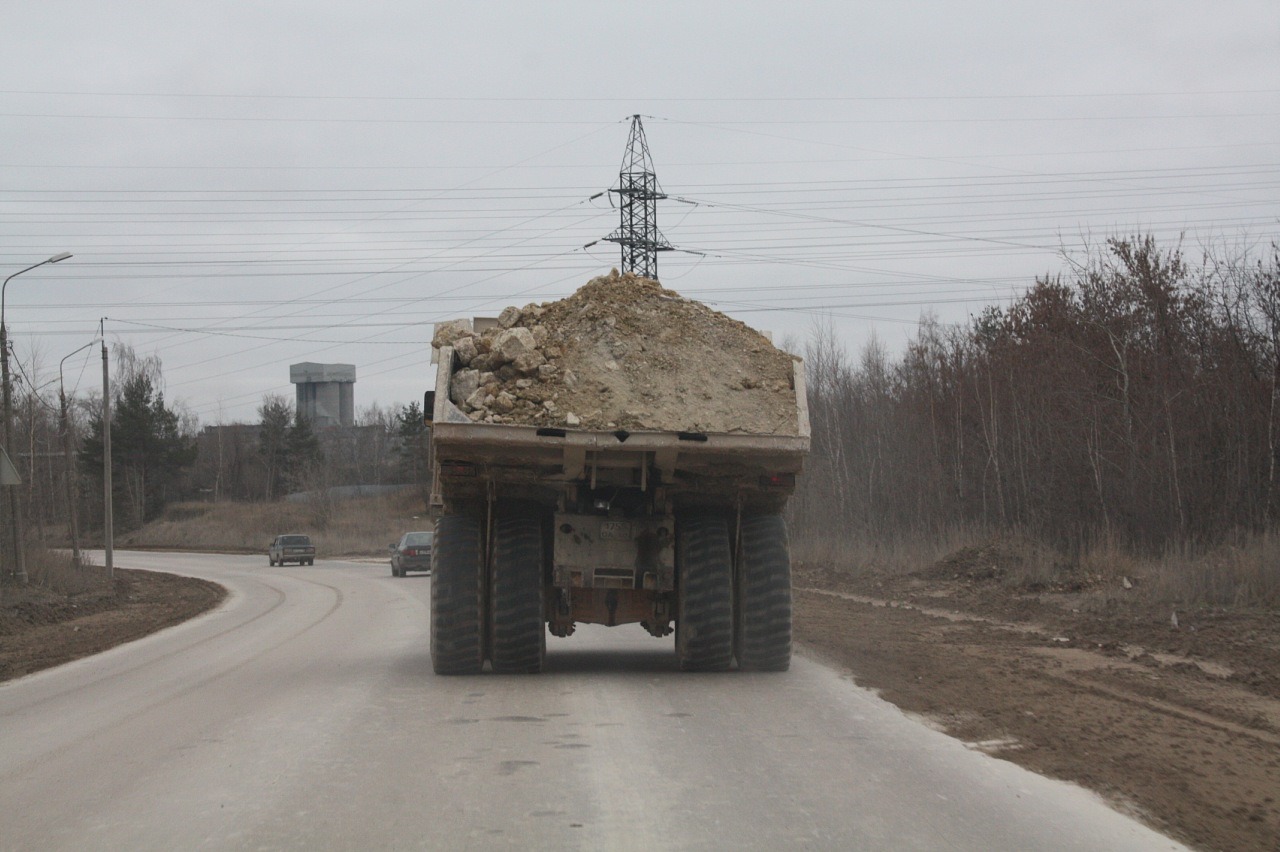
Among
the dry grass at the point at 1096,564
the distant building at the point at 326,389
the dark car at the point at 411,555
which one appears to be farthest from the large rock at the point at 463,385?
the distant building at the point at 326,389

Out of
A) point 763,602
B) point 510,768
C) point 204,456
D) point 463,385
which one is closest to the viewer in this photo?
point 510,768

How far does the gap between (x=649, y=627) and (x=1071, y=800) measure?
6041 mm

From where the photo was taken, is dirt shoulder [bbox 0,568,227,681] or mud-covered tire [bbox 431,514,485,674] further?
dirt shoulder [bbox 0,568,227,681]

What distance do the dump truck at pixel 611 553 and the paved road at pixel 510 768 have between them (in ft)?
1.51

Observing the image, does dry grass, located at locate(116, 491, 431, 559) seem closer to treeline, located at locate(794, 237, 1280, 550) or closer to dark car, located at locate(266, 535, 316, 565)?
dark car, located at locate(266, 535, 316, 565)

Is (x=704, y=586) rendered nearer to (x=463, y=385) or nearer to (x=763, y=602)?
(x=763, y=602)

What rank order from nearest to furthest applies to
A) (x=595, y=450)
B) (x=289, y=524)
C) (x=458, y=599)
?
(x=595, y=450)
(x=458, y=599)
(x=289, y=524)

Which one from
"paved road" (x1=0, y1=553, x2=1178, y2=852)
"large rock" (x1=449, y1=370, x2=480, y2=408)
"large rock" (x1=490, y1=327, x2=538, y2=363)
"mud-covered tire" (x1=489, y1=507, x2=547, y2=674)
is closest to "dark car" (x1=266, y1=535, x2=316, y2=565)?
"paved road" (x1=0, y1=553, x2=1178, y2=852)

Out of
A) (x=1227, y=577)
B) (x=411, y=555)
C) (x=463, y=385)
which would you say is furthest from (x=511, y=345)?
(x=411, y=555)

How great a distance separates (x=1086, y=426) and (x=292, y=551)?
1509 inches

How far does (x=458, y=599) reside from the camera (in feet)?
37.0

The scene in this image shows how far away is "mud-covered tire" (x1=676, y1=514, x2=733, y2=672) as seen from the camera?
11117mm

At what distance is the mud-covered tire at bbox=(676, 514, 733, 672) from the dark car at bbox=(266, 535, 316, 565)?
4508 centimetres

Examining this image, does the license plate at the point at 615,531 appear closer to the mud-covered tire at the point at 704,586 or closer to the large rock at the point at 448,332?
the mud-covered tire at the point at 704,586
